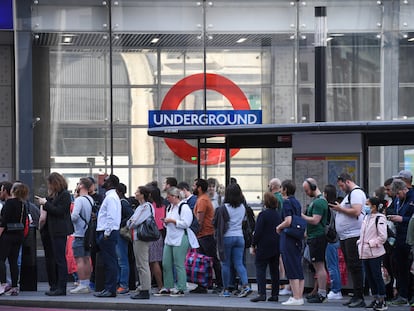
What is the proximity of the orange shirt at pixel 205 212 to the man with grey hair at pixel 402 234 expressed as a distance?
10.5ft

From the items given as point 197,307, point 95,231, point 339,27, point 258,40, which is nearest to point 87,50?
point 258,40

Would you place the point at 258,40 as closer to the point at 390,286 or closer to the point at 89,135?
the point at 89,135

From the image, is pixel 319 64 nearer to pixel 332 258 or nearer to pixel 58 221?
pixel 332 258

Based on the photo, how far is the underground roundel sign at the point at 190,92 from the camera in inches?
872

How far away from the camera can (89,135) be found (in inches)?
876

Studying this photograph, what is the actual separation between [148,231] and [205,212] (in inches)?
52.9

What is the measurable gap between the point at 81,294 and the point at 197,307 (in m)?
2.57

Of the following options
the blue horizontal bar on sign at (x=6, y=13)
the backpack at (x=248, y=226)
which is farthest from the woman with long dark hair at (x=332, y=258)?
the blue horizontal bar on sign at (x=6, y=13)

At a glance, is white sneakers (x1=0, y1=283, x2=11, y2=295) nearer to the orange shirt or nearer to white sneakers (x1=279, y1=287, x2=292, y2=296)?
the orange shirt

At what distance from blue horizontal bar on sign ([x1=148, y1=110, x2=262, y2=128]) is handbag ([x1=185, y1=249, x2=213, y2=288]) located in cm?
589

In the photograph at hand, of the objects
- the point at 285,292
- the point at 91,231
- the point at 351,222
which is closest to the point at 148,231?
the point at 91,231

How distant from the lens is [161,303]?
15.2 meters

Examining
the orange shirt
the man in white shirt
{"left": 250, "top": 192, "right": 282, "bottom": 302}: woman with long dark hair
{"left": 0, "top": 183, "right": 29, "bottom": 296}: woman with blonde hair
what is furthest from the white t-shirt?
{"left": 0, "top": 183, "right": 29, "bottom": 296}: woman with blonde hair

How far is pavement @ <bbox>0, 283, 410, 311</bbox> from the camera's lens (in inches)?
582
